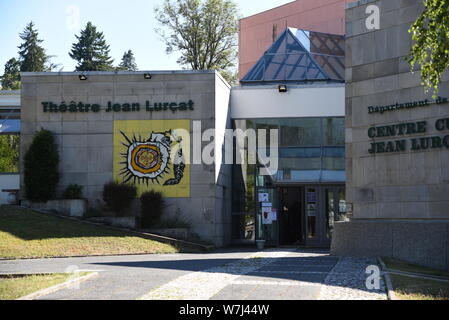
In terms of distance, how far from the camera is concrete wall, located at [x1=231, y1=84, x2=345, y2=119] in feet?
101

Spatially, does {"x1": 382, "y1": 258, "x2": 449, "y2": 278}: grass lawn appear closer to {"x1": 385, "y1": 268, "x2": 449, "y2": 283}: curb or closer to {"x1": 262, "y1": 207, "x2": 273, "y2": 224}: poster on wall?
{"x1": 385, "y1": 268, "x2": 449, "y2": 283}: curb

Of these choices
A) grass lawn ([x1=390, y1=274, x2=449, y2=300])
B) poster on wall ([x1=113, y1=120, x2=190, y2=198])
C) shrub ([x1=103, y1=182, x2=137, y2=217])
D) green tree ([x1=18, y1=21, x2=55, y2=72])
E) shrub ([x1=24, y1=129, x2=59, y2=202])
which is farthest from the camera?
green tree ([x1=18, y1=21, x2=55, y2=72])

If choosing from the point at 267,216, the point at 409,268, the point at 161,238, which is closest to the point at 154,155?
the point at 161,238

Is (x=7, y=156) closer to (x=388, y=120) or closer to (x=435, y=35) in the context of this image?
(x=388, y=120)

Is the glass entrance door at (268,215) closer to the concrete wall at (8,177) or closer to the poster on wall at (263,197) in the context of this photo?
the poster on wall at (263,197)

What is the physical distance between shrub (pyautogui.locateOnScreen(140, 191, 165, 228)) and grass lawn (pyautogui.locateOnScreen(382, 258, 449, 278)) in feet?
37.1

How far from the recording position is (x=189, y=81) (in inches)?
1134

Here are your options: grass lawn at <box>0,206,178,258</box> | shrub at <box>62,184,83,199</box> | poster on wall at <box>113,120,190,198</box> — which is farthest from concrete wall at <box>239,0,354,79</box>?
grass lawn at <box>0,206,178,258</box>
